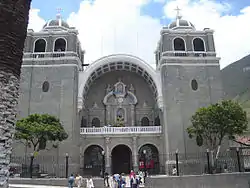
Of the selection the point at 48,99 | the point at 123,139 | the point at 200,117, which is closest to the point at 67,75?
the point at 48,99

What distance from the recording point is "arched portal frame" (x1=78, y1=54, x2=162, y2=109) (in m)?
24.4

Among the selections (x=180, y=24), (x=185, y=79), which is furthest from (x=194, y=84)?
(x=180, y=24)

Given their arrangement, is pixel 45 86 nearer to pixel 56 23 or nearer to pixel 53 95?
pixel 53 95

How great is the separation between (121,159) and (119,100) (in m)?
6.26

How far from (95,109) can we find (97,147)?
415 cm

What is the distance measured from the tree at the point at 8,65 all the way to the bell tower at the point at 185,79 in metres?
18.1

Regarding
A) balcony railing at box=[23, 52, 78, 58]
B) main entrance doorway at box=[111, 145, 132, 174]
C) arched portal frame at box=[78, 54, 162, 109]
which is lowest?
main entrance doorway at box=[111, 145, 132, 174]

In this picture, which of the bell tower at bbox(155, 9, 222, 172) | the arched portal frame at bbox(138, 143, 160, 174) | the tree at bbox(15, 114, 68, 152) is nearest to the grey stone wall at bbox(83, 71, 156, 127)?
the arched portal frame at bbox(138, 143, 160, 174)

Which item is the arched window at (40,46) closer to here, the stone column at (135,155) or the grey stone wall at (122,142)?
the grey stone wall at (122,142)

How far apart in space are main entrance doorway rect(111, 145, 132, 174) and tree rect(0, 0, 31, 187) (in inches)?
855

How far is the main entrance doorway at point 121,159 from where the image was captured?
2625 centimetres

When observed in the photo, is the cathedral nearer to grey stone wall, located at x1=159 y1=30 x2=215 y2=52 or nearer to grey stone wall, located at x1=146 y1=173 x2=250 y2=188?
grey stone wall, located at x1=159 y1=30 x2=215 y2=52

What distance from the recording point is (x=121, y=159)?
1048 inches

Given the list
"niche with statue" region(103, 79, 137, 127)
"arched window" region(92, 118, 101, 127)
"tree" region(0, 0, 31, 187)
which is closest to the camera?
"tree" region(0, 0, 31, 187)
